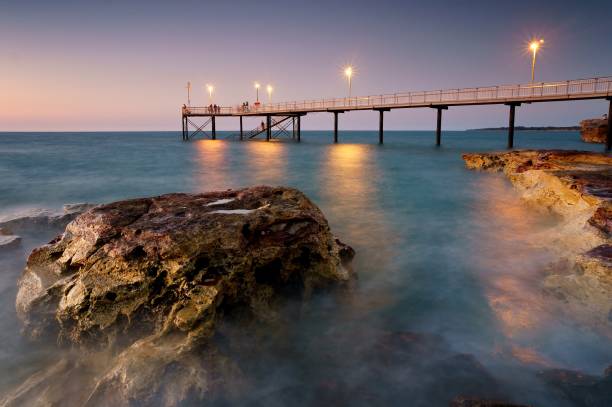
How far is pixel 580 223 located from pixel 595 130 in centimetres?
5592

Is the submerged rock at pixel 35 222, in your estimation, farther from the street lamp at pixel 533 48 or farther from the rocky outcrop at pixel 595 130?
the rocky outcrop at pixel 595 130

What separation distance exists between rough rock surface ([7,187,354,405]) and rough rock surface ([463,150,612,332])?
356cm

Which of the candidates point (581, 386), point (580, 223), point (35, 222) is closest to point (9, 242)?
point (35, 222)

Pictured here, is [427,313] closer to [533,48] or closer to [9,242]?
[9,242]

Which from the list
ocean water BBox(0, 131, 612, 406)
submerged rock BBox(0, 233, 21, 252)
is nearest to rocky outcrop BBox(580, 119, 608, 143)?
ocean water BBox(0, 131, 612, 406)

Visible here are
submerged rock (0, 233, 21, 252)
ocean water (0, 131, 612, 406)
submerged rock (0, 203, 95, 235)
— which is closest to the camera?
ocean water (0, 131, 612, 406)

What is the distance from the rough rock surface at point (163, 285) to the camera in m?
3.70

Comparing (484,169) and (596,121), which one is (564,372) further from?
(596,121)

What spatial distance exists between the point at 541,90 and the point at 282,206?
89.2 feet

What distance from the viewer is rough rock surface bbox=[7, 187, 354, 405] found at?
146 inches

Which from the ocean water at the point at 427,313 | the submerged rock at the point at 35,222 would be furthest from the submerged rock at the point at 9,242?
the submerged rock at the point at 35,222

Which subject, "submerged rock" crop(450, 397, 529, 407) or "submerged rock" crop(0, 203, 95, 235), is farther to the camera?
"submerged rock" crop(0, 203, 95, 235)

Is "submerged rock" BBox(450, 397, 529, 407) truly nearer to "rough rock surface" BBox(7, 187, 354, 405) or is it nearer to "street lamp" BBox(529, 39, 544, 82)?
"rough rock surface" BBox(7, 187, 354, 405)

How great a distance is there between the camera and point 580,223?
7676 millimetres
